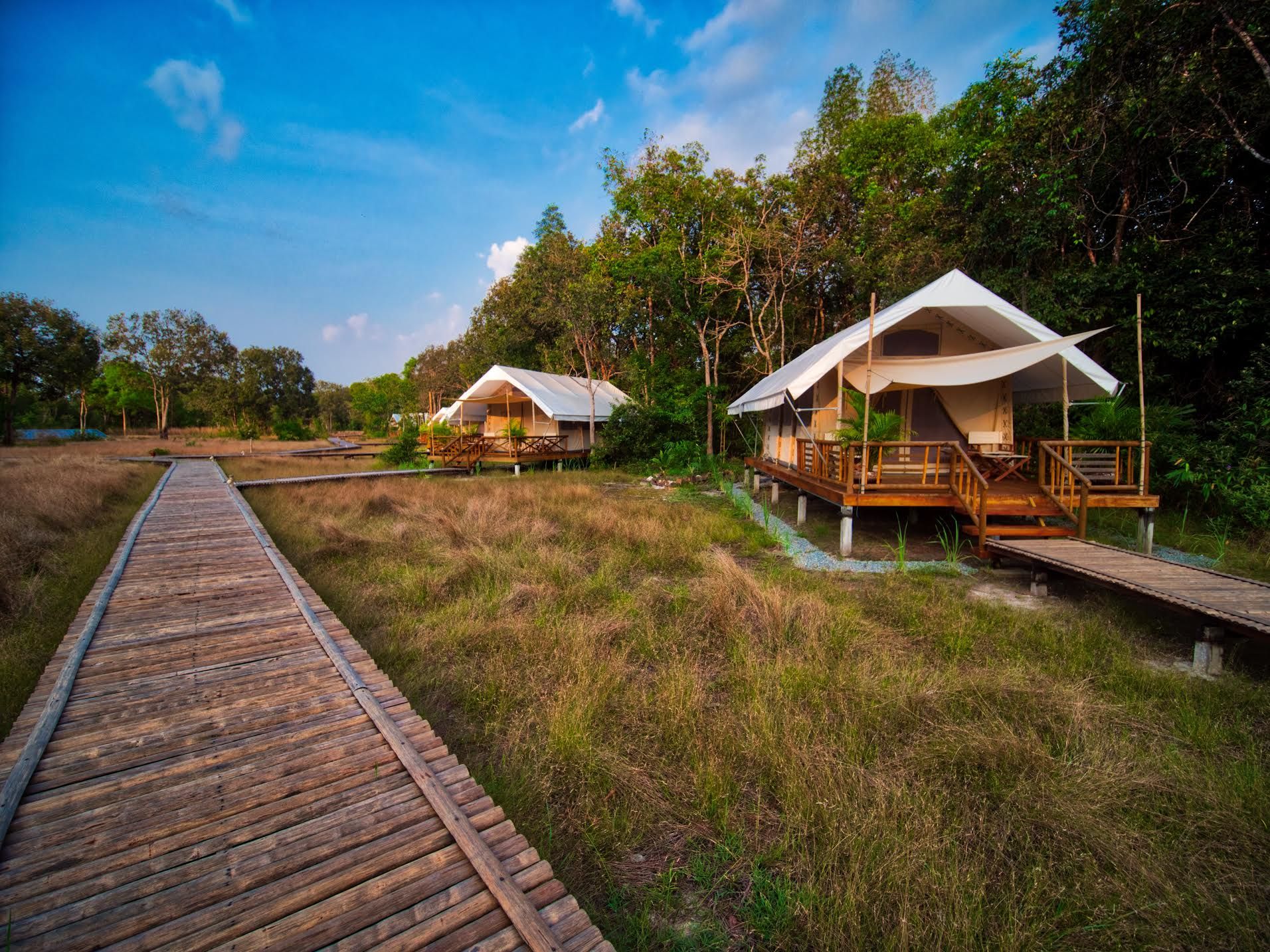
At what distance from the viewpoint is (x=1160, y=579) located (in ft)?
16.3

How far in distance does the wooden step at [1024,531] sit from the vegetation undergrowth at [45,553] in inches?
373

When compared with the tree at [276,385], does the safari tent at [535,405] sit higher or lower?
lower

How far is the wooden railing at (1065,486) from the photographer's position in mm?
7015

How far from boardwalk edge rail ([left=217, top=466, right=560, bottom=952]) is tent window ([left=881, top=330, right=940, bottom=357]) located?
409 inches

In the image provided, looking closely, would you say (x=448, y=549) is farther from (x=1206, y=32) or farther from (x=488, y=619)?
(x=1206, y=32)

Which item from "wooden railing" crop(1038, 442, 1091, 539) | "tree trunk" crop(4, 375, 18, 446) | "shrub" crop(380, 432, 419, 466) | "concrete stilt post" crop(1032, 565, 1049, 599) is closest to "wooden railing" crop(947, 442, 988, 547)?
"concrete stilt post" crop(1032, 565, 1049, 599)

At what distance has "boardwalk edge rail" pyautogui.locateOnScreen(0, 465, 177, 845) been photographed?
2.16 m

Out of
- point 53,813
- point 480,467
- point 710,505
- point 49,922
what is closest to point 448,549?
point 53,813

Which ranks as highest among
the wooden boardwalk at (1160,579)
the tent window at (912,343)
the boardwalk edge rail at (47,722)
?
the tent window at (912,343)

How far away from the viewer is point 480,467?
67.2ft

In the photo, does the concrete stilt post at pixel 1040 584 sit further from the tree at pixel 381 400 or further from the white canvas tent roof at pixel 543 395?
the tree at pixel 381 400

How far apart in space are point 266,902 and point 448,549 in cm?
573

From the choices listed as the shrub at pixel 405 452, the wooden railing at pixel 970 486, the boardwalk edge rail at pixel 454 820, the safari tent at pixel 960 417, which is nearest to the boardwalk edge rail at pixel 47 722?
the boardwalk edge rail at pixel 454 820

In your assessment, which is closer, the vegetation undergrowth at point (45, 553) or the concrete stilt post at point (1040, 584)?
the vegetation undergrowth at point (45, 553)
